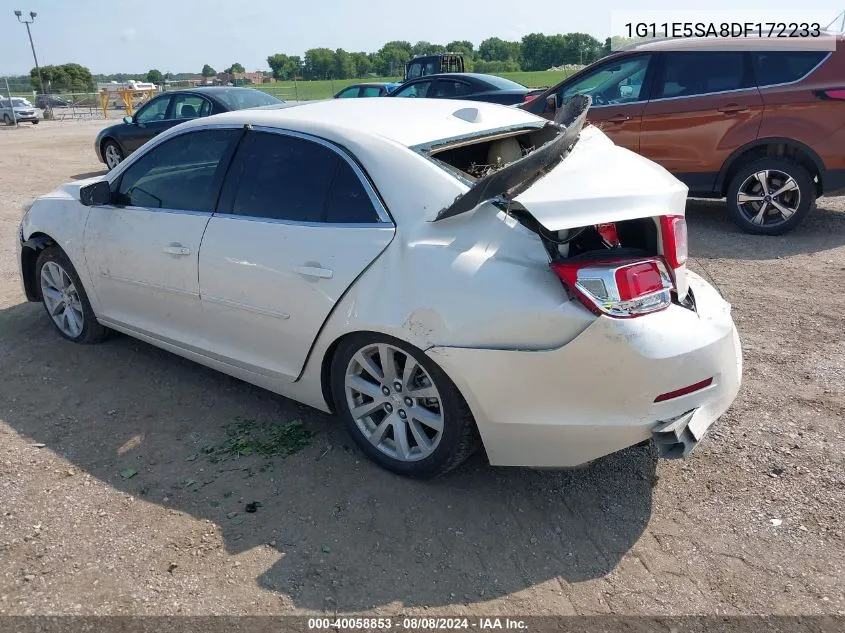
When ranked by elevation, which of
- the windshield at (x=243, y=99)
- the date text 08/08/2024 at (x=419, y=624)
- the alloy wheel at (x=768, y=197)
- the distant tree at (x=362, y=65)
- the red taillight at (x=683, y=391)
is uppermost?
the distant tree at (x=362, y=65)

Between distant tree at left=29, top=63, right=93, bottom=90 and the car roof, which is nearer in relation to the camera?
the car roof

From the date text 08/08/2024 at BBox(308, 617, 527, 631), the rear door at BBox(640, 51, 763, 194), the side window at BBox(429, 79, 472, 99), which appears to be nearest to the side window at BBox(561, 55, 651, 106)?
the rear door at BBox(640, 51, 763, 194)

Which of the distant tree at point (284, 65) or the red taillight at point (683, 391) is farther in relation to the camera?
the distant tree at point (284, 65)

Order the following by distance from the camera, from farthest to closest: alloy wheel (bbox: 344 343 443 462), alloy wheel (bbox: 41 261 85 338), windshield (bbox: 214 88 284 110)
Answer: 1. windshield (bbox: 214 88 284 110)
2. alloy wheel (bbox: 41 261 85 338)
3. alloy wheel (bbox: 344 343 443 462)

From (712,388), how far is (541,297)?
83 centimetres

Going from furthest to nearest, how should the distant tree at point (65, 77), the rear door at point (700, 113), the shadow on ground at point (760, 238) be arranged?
the distant tree at point (65, 77) < the rear door at point (700, 113) < the shadow on ground at point (760, 238)

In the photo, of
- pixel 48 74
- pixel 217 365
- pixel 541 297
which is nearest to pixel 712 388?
pixel 541 297

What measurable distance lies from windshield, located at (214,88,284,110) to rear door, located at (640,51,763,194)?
Result: 20.8 feet

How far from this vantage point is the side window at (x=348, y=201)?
3.21 m

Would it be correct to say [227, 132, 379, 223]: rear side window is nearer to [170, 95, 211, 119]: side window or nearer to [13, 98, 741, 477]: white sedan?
[13, 98, 741, 477]: white sedan

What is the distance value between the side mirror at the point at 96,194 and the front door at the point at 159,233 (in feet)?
0.14

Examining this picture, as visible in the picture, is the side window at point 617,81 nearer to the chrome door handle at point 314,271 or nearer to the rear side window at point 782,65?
the rear side window at point 782,65

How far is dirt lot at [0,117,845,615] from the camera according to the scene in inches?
104

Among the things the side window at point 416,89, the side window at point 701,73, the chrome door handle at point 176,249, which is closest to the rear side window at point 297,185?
the chrome door handle at point 176,249
